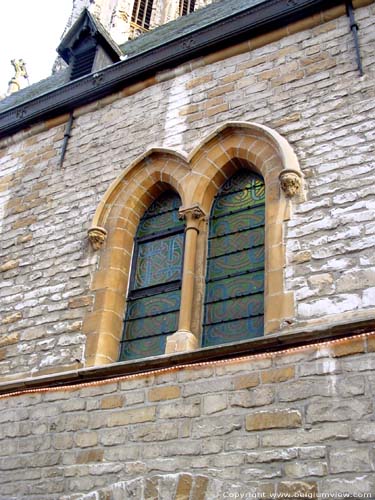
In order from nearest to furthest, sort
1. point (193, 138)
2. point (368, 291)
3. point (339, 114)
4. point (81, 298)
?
point (368, 291) → point (339, 114) → point (81, 298) → point (193, 138)

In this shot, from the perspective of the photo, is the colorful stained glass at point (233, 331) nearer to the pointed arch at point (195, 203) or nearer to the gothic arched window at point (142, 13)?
the pointed arch at point (195, 203)

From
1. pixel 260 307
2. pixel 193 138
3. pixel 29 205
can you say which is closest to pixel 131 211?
pixel 193 138

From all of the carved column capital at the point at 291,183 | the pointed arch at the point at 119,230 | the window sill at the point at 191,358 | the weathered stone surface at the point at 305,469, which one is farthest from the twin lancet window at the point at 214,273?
the weathered stone surface at the point at 305,469

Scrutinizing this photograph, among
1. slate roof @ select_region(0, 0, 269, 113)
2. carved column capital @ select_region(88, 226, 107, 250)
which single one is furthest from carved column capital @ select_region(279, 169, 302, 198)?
slate roof @ select_region(0, 0, 269, 113)

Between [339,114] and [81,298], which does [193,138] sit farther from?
[81,298]

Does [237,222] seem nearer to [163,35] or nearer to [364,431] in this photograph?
[364,431]

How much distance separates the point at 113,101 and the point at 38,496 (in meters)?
4.49

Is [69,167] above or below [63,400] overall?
above

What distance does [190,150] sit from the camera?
6352 millimetres

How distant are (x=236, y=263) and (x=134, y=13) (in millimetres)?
11951

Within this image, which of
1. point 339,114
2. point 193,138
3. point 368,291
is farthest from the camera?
point 193,138

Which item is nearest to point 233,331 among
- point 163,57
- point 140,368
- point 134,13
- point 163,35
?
point 140,368

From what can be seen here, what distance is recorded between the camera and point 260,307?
5.24 m

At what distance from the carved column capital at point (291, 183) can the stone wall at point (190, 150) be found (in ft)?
0.33
